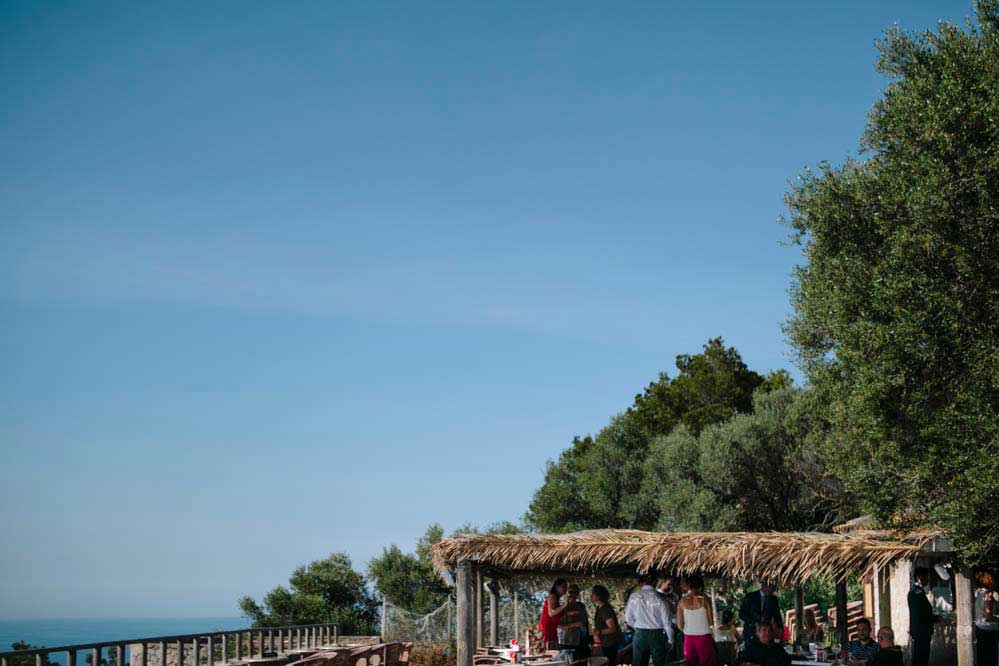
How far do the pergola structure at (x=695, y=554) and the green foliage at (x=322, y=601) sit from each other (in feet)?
50.3

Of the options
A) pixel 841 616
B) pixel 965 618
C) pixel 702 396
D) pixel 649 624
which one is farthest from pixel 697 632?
pixel 702 396

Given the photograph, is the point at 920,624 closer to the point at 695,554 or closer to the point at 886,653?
the point at 886,653

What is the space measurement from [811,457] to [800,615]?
341 inches

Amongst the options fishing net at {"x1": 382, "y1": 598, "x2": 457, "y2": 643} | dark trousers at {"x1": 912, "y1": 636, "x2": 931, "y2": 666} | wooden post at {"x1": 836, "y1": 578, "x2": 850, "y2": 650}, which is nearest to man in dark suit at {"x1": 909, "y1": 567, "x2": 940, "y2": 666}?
dark trousers at {"x1": 912, "y1": 636, "x2": 931, "y2": 666}

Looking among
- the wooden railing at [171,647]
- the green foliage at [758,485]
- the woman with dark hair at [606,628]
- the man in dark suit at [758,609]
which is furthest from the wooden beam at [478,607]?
the green foliage at [758,485]

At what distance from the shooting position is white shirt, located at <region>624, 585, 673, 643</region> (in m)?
13.2

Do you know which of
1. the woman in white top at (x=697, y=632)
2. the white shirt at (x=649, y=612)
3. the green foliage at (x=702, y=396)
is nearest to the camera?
the woman in white top at (x=697, y=632)

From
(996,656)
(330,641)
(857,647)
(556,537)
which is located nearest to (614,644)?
(556,537)

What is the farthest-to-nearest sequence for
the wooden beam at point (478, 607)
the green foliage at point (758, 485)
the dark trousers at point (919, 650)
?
the green foliage at point (758, 485), the wooden beam at point (478, 607), the dark trousers at point (919, 650)

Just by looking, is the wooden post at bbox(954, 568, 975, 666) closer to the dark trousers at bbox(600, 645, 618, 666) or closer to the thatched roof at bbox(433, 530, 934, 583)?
the thatched roof at bbox(433, 530, 934, 583)

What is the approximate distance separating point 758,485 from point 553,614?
17.8 metres

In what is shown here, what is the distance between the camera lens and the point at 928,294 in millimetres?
14047

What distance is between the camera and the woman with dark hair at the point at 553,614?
15.3m

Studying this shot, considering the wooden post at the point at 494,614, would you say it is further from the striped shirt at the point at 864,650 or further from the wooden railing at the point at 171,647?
the striped shirt at the point at 864,650
